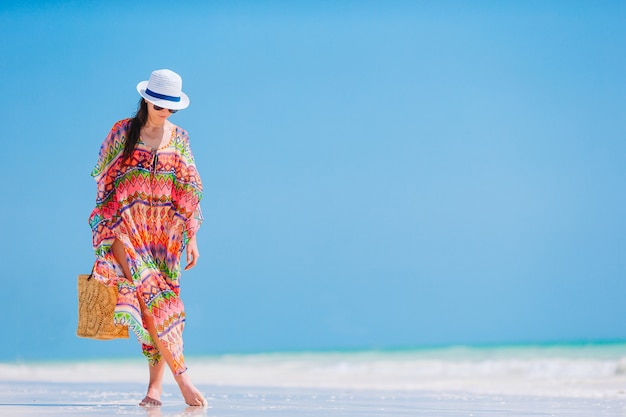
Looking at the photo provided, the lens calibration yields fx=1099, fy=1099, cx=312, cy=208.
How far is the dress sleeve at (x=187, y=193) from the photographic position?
13.1 feet

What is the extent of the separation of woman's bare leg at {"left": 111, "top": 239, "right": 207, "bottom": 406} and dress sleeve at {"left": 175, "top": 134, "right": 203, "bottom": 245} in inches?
9.4

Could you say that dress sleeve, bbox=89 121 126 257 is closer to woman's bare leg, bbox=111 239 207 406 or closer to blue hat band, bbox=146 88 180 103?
woman's bare leg, bbox=111 239 207 406

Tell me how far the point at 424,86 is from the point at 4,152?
3863mm

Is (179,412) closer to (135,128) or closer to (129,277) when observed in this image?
(129,277)

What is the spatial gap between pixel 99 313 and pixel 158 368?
12.8 inches

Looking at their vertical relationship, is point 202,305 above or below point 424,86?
below

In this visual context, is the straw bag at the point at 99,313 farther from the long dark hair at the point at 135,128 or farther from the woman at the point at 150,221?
the long dark hair at the point at 135,128

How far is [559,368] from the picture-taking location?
802cm

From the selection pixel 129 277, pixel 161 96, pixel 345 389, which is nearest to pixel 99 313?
pixel 129 277

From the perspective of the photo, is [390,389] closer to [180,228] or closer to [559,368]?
[180,228]

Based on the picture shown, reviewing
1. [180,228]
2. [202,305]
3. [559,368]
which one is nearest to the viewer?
[180,228]

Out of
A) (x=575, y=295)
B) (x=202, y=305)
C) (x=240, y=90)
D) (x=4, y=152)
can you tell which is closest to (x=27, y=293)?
(x=4, y=152)

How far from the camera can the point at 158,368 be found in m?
3.98

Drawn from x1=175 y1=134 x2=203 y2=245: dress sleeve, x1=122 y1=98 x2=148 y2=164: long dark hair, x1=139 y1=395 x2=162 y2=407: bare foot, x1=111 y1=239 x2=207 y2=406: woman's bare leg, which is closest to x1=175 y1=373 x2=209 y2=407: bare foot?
x1=111 y1=239 x2=207 y2=406: woman's bare leg
